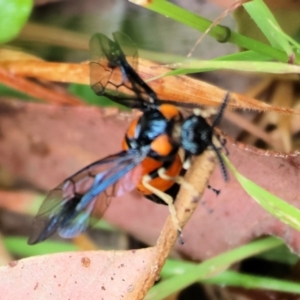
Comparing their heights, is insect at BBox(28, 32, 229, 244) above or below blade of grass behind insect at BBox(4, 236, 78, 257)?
above

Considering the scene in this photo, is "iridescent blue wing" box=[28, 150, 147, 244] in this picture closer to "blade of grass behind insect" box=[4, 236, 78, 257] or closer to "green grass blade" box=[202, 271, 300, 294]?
"blade of grass behind insect" box=[4, 236, 78, 257]

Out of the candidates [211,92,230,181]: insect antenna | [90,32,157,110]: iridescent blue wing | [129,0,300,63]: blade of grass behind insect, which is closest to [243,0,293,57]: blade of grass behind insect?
[129,0,300,63]: blade of grass behind insect

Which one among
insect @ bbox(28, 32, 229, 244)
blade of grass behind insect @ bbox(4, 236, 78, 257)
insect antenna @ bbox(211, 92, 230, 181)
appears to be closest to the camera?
insect antenna @ bbox(211, 92, 230, 181)

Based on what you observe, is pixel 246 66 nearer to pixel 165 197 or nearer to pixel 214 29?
pixel 214 29

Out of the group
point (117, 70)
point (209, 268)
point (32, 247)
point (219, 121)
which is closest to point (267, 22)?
point (219, 121)

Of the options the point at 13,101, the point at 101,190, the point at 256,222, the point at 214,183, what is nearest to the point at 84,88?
the point at 13,101

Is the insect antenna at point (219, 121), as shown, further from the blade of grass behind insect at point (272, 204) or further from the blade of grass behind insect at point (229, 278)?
the blade of grass behind insect at point (229, 278)

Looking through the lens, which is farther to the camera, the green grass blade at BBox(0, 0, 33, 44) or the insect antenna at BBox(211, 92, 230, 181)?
the green grass blade at BBox(0, 0, 33, 44)
